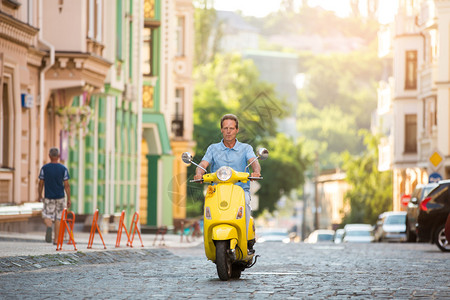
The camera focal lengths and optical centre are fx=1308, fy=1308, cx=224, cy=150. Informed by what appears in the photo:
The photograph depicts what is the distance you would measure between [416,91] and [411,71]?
1.03 meters

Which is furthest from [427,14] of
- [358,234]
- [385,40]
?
[385,40]

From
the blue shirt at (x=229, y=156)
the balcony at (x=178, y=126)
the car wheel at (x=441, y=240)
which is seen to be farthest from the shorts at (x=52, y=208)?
the balcony at (x=178, y=126)

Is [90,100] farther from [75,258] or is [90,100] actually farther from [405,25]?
[405,25]

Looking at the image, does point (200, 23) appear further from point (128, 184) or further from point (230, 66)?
point (128, 184)

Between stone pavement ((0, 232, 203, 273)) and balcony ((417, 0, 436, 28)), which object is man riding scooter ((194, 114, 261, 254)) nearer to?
stone pavement ((0, 232, 203, 273))

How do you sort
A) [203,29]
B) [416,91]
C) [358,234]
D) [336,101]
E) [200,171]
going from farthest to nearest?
1. [336,101]
2. [203,29]
3. [416,91]
4. [358,234]
5. [200,171]

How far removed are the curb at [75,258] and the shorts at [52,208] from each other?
1.40 meters

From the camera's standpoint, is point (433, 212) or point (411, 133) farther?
point (411, 133)

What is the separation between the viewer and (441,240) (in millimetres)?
28312

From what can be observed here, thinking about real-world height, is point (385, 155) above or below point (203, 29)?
below

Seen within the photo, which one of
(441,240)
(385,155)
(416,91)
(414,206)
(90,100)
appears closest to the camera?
(441,240)

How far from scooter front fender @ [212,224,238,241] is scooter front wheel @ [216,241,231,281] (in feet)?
0.28

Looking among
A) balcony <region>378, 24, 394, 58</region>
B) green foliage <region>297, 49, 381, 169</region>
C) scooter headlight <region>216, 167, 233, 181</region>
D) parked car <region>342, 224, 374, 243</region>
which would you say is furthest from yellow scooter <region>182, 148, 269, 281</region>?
green foliage <region>297, 49, 381, 169</region>

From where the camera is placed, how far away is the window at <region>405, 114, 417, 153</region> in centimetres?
6469
